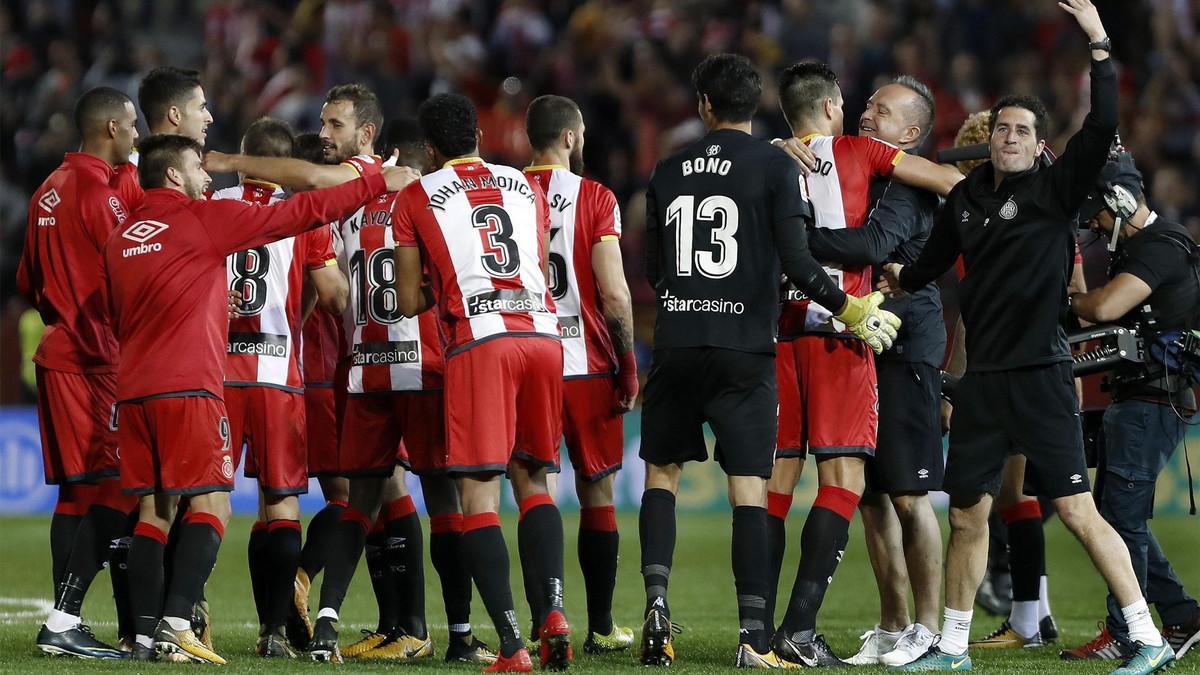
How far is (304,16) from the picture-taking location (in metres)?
21.6

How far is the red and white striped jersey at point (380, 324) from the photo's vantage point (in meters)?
7.73

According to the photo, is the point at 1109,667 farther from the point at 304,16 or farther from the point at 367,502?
the point at 304,16

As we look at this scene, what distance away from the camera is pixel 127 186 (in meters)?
8.07

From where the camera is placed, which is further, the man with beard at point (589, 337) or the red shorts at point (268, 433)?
the man with beard at point (589, 337)

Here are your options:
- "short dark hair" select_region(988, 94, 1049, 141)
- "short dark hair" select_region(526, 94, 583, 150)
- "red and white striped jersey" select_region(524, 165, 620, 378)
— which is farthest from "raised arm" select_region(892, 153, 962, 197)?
"short dark hair" select_region(526, 94, 583, 150)

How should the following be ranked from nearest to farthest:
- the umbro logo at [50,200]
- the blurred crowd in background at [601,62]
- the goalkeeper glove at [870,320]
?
1. the goalkeeper glove at [870,320]
2. the umbro logo at [50,200]
3. the blurred crowd in background at [601,62]

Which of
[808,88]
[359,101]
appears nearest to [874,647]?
[808,88]

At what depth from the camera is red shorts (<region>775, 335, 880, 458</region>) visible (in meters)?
7.15

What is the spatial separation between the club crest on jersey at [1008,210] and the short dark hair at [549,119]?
2284 millimetres

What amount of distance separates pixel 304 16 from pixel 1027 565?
15.8 m

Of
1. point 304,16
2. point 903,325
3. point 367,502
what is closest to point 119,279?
point 367,502

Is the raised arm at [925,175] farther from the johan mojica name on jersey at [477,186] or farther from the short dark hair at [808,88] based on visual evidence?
the johan mojica name on jersey at [477,186]

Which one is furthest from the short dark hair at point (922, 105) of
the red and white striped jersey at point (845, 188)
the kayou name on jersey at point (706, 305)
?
the kayou name on jersey at point (706, 305)

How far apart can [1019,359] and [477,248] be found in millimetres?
2372
